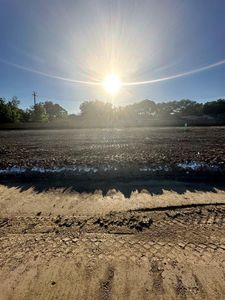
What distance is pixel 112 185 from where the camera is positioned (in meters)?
7.26

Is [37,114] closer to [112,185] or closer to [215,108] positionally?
[215,108]

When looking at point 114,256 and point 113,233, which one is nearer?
point 114,256

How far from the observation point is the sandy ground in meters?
3.14

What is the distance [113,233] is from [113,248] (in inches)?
20.0

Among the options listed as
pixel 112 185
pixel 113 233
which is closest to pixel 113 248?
pixel 113 233

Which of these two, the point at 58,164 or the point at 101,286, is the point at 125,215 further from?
the point at 58,164

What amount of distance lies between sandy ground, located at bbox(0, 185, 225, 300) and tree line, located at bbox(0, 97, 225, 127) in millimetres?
40854

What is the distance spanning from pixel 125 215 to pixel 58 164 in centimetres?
461

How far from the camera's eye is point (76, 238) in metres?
4.31

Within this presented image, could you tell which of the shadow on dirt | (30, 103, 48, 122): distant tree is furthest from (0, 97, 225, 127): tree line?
the shadow on dirt

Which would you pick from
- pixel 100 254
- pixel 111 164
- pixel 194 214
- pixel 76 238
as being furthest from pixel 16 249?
pixel 111 164

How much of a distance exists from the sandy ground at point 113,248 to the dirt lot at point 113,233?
13 millimetres

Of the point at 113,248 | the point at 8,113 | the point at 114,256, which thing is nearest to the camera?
the point at 114,256

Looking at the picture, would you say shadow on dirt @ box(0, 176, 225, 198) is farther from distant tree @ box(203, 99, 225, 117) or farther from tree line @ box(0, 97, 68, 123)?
distant tree @ box(203, 99, 225, 117)
